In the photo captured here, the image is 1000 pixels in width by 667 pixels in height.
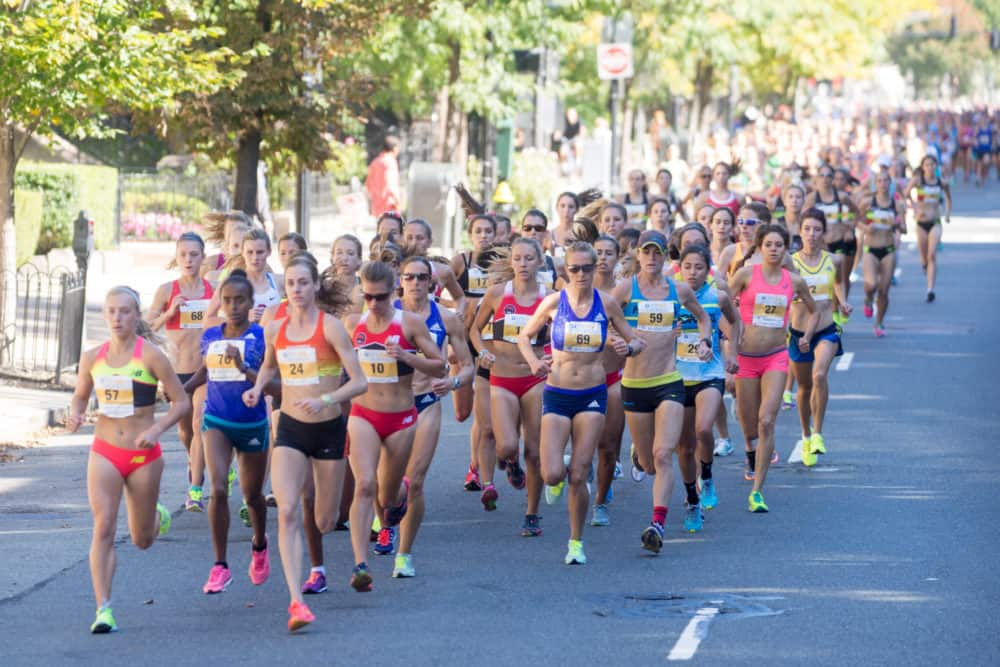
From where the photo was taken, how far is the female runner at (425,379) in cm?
1095

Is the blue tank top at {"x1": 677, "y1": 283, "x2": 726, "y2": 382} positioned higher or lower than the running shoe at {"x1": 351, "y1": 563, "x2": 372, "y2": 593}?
higher

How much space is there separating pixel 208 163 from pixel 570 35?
682 cm

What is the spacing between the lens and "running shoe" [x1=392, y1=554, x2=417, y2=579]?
35.3ft

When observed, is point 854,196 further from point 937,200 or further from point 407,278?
point 407,278

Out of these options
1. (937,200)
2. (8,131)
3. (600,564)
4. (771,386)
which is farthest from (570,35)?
(600,564)

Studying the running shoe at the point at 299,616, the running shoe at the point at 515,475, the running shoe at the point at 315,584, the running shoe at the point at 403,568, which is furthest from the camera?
the running shoe at the point at 515,475

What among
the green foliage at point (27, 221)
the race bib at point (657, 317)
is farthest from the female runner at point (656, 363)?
the green foliage at point (27, 221)

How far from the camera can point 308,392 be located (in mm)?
9883

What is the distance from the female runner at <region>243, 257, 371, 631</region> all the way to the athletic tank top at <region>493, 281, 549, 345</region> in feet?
8.06

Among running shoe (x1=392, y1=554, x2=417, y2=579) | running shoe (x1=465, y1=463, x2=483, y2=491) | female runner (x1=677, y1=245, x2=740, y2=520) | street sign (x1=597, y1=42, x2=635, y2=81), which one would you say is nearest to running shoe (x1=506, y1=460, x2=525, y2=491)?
running shoe (x1=465, y1=463, x2=483, y2=491)

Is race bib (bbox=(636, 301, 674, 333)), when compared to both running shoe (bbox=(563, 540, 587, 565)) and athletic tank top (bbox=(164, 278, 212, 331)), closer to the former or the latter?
running shoe (bbox=(563, 540, 587, 565))

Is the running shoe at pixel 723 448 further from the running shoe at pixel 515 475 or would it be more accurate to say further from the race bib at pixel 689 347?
the race bib at pixel 689 347

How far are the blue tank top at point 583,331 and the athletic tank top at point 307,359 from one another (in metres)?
1.85

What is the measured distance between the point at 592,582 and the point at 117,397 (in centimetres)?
271
